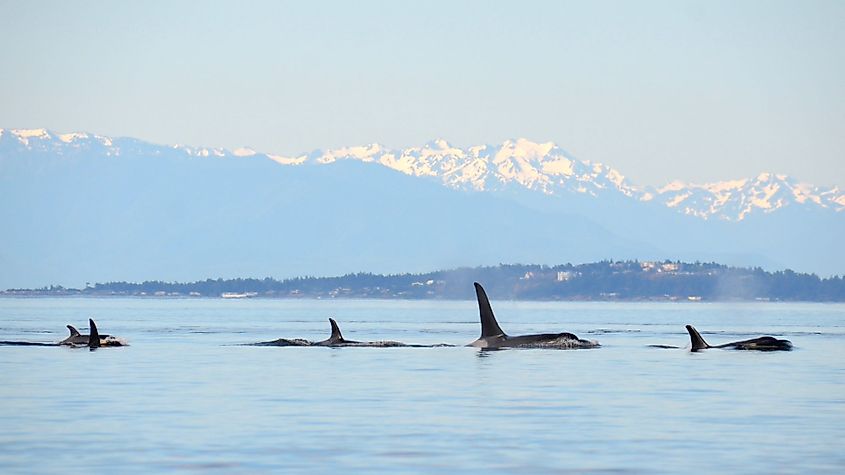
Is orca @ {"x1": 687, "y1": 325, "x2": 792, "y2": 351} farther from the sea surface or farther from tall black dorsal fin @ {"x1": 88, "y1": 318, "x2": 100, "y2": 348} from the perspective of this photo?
tall black dorsal fin @ {"x1": 88, "y1": 318, "x2": 100, "y2": 348}

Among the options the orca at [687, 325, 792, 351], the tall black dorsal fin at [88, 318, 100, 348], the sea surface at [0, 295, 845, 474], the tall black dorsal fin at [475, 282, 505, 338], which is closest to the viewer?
the sea surface at [0, 295, 845, 474]

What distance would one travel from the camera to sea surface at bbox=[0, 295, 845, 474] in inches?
1171

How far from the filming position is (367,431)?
34.4 metres

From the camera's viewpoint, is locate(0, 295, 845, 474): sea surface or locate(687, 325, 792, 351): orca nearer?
locate(0, 295, 845, 474): sea surface

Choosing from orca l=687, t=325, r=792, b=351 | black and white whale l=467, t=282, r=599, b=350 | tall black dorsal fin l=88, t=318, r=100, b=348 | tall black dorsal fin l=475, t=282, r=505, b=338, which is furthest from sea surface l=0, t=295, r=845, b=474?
tall black dorsal fin l=475, t=282, r=505, b=338

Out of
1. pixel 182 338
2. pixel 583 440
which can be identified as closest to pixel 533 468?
pixel 583 440

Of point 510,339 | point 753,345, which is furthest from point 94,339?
point 753,345

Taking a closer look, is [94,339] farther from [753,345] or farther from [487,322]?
[753,345]

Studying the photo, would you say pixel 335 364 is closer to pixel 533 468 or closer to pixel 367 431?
pixel 367 431

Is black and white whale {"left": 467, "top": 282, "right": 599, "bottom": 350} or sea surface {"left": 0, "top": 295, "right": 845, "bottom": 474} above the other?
black and white whale {"left": 467, "top": 282, "right": 599, "bottom": 350}

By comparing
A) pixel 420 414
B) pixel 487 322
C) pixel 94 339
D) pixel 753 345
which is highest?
pixel 487 322

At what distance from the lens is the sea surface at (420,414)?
2975cm

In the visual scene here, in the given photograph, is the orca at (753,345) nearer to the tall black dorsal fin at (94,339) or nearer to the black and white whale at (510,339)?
the black and white whale at (510,339)

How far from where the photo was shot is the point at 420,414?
37.9 meters
